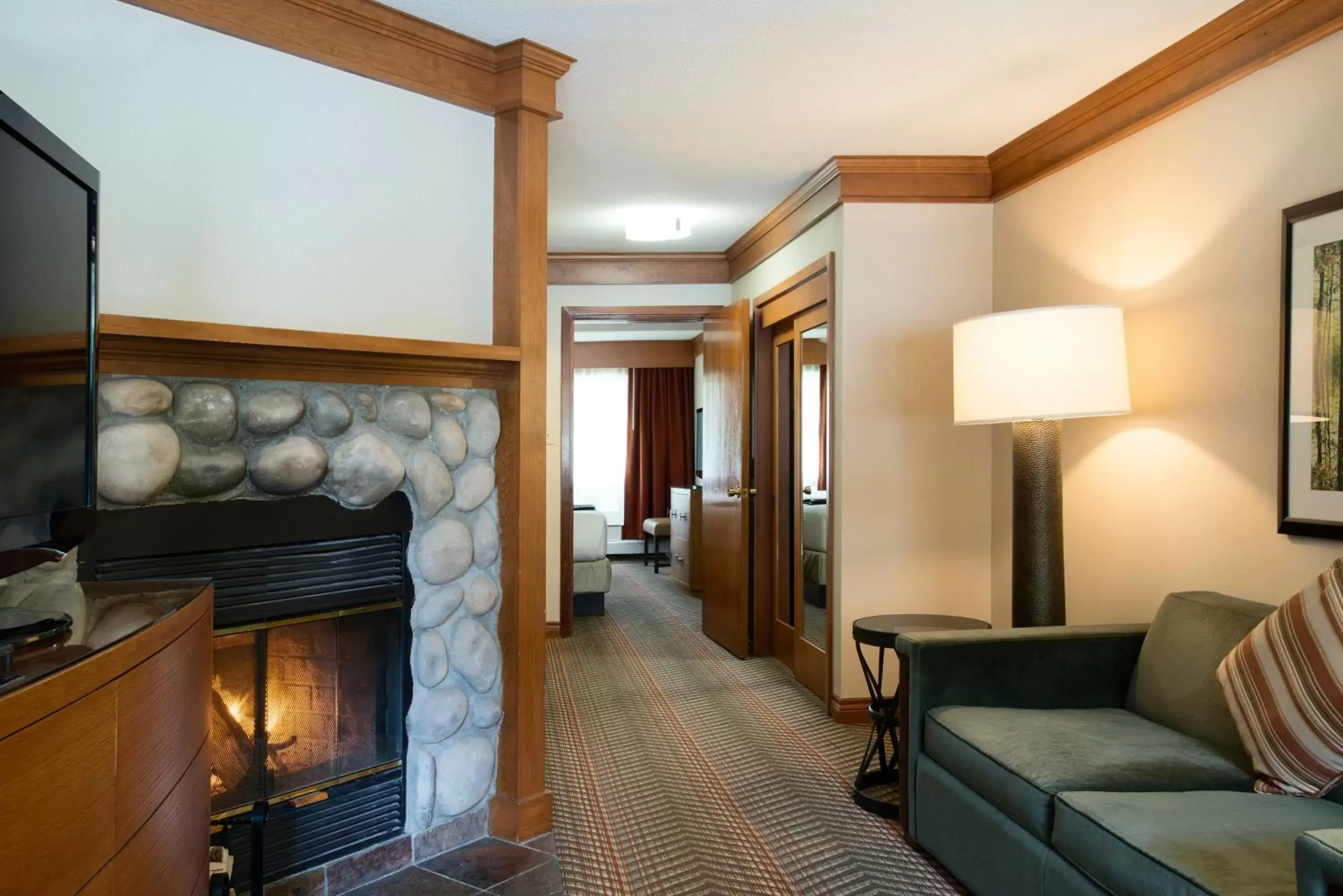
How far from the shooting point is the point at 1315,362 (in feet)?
6.94

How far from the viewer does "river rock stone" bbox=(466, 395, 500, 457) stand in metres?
2.48

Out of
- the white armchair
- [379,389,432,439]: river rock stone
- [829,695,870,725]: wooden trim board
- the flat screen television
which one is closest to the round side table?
[829,695,870,725]: wooden trim board

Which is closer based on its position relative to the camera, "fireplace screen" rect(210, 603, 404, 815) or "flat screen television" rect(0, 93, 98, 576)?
"flat screen television" rect(0, 93, 98, 576)

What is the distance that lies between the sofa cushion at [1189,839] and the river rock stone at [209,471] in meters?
2.01

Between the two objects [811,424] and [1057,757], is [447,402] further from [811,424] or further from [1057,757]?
[811,424]

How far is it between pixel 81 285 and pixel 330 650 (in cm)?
125

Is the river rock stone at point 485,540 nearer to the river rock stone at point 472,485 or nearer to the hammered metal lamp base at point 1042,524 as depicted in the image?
the river rock stone at point 472,485

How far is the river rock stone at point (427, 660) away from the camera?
238 centimetres

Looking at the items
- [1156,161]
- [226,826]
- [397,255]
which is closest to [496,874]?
[226,826]

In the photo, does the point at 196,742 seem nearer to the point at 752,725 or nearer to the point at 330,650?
the point at 330,650

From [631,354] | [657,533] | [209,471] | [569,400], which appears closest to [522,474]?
[209,471]

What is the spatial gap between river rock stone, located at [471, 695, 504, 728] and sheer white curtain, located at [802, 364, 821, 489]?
2099 mm

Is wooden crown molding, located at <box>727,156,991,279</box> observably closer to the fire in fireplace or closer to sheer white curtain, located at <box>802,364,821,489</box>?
sheer white curtain, located at <box>802,364,821,489</box>

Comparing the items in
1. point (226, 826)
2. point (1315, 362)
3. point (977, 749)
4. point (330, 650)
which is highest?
point (1315, 362)
